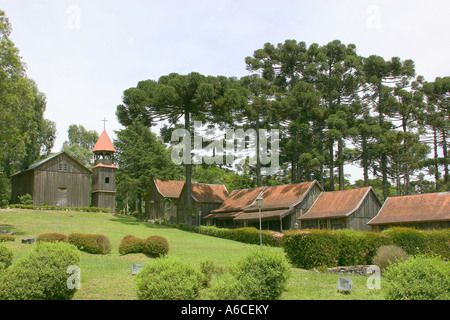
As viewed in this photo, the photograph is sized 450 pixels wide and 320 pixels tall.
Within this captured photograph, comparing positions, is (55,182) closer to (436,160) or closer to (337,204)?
(337,204)

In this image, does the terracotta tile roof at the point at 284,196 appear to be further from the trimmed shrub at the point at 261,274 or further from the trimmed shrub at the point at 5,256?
the trimmed shrub at the point at 5,256

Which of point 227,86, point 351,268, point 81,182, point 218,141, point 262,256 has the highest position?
point 227,86

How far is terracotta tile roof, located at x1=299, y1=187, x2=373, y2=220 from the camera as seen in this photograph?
35.0 meters


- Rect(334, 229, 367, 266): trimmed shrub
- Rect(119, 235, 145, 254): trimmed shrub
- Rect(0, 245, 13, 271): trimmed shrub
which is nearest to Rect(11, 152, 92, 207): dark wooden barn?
Rect(119, 235, 145, 254): trimmed shrub

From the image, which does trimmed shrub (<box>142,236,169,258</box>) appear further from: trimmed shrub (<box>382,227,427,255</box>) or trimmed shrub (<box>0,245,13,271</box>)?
trimmed shrub (<box>382,227,427,255</box>)

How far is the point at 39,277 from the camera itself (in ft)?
37.3

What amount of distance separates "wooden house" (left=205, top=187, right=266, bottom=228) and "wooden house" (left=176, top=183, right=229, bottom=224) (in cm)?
91

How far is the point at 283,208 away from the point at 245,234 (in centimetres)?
725

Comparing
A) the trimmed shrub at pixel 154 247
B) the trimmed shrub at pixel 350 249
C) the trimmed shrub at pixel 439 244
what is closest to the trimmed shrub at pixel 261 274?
the trimmed shrub at pixel 350 249

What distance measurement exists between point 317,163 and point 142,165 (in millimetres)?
24585

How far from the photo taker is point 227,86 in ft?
139

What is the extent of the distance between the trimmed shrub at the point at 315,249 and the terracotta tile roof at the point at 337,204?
1753 centimetres
